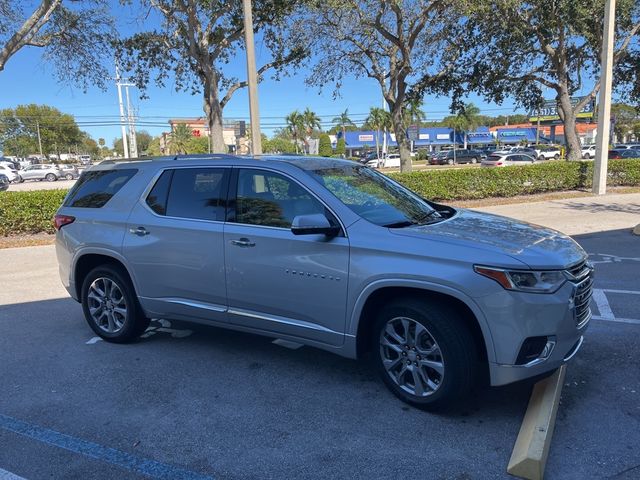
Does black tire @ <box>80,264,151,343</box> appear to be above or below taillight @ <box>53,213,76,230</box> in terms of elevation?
below

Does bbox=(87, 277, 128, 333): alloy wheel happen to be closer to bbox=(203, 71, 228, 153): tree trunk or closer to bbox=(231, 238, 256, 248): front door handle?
bbox=(231, 238, 256, 248): front door handle

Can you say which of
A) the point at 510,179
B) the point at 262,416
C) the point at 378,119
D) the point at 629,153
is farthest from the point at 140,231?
the point at 378,119

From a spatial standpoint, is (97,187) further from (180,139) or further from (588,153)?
(180,139)

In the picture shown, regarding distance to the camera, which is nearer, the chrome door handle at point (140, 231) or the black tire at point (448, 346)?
the black tire at point (448, 346)

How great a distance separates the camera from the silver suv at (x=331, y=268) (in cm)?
318

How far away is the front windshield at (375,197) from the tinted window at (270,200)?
20 cm

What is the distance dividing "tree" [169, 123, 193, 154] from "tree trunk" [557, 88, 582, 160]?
7288 cm

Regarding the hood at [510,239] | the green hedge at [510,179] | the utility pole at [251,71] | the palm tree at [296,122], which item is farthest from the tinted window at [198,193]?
the palm tree at [296,122]

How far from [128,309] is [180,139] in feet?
301

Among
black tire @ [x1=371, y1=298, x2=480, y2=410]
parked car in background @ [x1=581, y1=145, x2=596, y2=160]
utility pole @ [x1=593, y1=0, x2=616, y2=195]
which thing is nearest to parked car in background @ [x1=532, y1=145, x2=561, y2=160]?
parked car in background @ [x1=581, y1=145, x2=596, y2=160]

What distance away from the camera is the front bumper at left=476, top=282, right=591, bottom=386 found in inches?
122

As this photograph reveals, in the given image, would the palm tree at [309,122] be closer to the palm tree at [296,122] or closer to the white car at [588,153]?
the palm tree at [296,122]

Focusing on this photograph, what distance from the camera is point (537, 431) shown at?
3.06m

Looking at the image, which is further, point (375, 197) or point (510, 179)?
point (510, 179)
